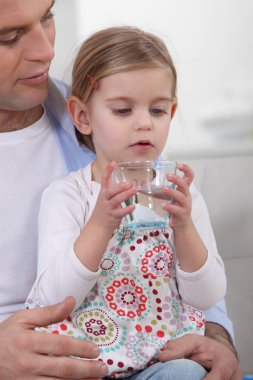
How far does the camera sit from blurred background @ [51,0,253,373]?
237 centimetres

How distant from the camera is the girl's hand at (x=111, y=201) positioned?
1351 millimetres

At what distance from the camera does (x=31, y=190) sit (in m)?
1.75

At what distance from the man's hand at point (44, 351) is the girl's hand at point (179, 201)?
0.25 m

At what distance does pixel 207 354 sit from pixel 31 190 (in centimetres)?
56

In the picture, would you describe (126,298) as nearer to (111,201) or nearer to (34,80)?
(111,201)

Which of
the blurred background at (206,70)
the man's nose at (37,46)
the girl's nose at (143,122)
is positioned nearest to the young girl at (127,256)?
the girl's nose at (143,122)

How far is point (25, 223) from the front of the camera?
174 cm

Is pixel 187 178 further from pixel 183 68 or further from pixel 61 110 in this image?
pixel 183 68

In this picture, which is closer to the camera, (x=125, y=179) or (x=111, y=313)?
(x=125, y=179)

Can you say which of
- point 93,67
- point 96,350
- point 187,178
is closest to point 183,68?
point 93,67

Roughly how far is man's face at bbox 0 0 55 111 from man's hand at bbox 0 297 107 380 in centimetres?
50

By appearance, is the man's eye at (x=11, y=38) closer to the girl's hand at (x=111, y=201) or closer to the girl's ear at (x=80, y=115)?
the girl's ear at (x=80, y=115)

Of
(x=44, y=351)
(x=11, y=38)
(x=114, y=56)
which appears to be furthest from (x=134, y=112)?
(x=44, y=351)

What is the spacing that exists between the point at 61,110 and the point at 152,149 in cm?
42
